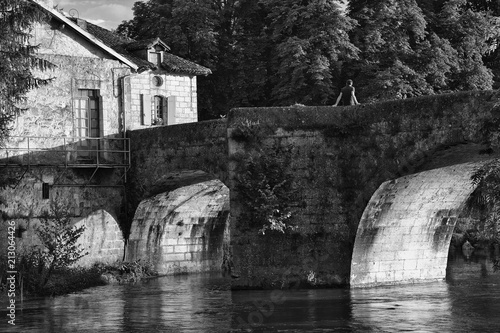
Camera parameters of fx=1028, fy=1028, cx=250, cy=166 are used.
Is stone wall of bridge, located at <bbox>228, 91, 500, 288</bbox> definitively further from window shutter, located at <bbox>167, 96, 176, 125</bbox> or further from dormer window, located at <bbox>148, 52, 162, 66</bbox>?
dormer window, located at <bbox>148, 52, 162, 66</bbox>

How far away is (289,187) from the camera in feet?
72.8

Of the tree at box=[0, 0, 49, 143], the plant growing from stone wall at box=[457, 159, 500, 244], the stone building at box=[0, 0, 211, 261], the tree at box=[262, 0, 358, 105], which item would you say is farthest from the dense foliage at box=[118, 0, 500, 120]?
the plant growing from stone wall at box=[457, 159, 500, 244]

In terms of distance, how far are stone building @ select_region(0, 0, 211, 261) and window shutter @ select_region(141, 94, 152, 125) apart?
3 centimetres

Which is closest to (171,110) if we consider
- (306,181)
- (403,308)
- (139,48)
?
(139,48)

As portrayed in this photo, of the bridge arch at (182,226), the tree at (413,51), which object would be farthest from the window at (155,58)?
the tree at (413,51)

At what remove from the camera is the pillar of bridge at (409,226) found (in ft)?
71.4

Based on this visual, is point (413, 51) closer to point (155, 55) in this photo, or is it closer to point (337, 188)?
point (155, 55)

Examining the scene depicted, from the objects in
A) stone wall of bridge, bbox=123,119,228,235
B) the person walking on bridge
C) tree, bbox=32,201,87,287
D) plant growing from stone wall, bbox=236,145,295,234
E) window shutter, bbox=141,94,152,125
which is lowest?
tree, bbox=32,201,87,287

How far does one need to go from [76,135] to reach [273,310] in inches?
420

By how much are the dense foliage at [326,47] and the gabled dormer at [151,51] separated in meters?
4.28

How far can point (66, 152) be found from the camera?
2758 centimetres

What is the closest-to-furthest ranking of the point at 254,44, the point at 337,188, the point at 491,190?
the point at 491,190, the point at 337,188, the point at 254,44

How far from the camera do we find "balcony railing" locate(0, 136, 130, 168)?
26859 mm

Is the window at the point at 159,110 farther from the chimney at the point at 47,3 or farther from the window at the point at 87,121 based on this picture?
the chimney at the point at 47,3
